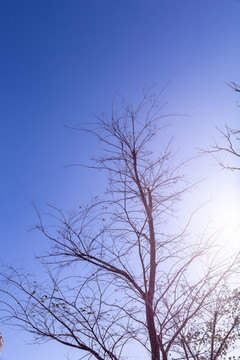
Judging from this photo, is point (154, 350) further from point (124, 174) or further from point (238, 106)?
point (238, 106)

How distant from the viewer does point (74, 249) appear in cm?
341

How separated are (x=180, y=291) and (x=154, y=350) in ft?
2.31

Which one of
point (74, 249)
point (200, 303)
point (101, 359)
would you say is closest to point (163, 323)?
point (200, 303)

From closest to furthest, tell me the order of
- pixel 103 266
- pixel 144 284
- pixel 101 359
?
pixel 101 359 < pixel 144 284 < pixel 103 266

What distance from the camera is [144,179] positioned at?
4.12 meters

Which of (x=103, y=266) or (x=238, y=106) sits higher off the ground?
(x=238, y=106)

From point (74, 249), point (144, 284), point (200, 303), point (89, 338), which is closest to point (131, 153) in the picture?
point (74, 249)

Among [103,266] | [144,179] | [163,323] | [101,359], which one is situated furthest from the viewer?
[144,179]

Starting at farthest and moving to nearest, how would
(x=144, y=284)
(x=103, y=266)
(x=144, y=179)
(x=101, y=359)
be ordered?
(x=144, y=179) < (x=103, y=266) < (x=144, y=284) < (x=101, y=359)

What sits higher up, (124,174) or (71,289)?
(124,174)

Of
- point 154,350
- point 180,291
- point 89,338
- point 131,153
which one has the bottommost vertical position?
point 154,350

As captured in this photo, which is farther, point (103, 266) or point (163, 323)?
point (103, 266)

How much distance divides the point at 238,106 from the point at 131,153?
2106 mm

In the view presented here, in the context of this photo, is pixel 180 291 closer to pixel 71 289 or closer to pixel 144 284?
pixel 144 284
